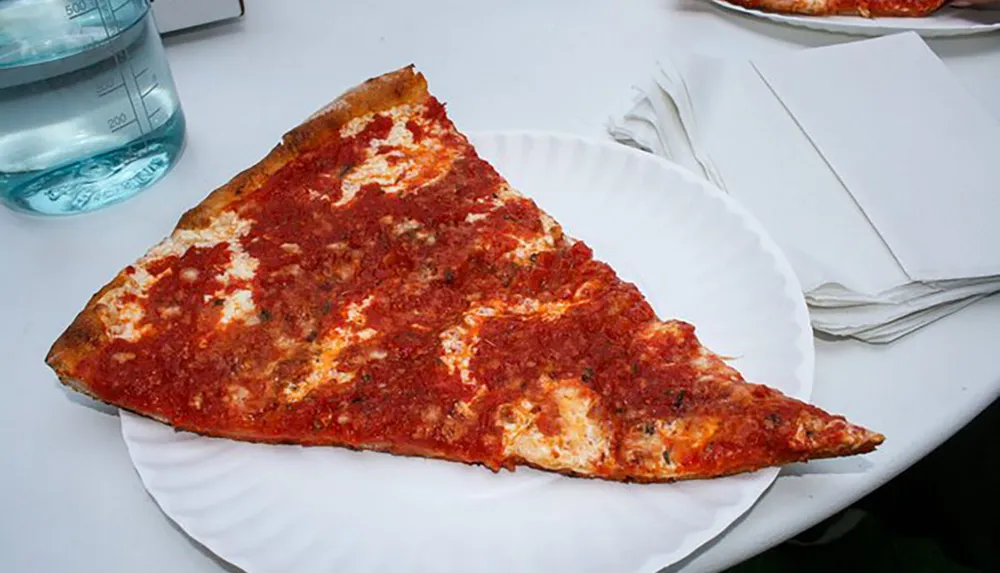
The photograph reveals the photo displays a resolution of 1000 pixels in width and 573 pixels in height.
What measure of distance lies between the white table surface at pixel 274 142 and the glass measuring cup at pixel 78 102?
0.14 ft

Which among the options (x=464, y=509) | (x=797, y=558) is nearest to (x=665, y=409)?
(x=464, y=509)

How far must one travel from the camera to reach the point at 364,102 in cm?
128

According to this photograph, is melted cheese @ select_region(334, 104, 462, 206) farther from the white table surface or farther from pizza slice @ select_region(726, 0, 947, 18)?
pizza slice @ select_region(726, 0, 947, 18)

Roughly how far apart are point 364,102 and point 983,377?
830mm

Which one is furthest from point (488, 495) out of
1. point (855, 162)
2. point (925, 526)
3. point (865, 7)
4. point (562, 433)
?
point (865, 7)

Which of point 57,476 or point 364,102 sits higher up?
point 364,102

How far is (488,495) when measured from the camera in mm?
878

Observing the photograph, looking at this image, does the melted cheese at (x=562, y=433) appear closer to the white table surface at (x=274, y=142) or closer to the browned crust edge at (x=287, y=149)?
the white table surface at (x=274, y=142)

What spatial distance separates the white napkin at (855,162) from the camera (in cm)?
106

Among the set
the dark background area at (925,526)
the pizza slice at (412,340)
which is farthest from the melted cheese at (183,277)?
the dark background area at (925,526)

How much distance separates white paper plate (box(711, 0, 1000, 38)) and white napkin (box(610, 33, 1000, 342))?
3.1 inches

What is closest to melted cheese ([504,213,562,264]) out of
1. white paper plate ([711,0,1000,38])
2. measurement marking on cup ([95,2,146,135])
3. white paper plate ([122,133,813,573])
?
white paper plate ([122,133,813,573])

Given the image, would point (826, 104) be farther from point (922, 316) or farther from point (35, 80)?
point (35, 80)

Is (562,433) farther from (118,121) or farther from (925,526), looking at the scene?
(925,526)
